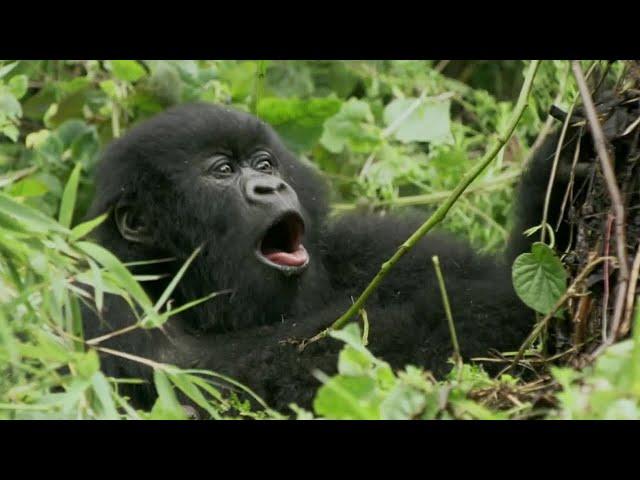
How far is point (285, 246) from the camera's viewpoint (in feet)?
13.2

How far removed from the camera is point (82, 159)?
5.42 meters

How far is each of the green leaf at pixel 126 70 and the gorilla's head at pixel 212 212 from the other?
1.31m

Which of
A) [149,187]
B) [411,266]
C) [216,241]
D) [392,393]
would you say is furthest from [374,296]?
[392,393]

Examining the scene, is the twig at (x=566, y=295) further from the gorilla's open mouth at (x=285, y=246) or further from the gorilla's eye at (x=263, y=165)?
the gorilla's eye at (x=263, y=165)

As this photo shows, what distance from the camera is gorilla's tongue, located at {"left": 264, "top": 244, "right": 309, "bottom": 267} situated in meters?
3.83

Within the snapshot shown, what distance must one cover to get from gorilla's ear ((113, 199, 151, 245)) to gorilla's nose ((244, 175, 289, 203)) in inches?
16.5

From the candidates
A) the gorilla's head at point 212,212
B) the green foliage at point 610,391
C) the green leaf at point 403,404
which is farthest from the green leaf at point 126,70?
the green foliage at point 610,391

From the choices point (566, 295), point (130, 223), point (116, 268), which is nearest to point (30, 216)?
point (116, 268)

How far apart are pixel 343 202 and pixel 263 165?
1372 mm

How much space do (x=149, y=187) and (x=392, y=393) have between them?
2.23 metres

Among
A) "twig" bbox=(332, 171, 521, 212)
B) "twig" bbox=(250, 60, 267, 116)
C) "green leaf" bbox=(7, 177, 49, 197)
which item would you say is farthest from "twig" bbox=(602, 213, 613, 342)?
"green leaf" bbox=(7, 177, 49, 197)

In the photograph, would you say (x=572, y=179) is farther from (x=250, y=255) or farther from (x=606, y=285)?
(x=250, y=255)
